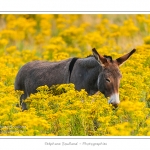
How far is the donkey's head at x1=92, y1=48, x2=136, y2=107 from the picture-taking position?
13.4 metres

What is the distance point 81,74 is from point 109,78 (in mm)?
1219

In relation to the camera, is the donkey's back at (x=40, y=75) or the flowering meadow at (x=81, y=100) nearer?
the flowering meadow at (x=81, y=100)

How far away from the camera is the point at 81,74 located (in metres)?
14.7

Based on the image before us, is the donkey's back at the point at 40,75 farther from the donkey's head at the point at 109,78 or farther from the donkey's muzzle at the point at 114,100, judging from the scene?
the donkey's muzzle at the point at 114,100

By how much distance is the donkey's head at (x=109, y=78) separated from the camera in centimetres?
1342

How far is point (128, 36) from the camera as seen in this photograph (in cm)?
2131

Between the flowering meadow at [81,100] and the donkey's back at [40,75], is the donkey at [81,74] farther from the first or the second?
the flowering meadow at [81,100]

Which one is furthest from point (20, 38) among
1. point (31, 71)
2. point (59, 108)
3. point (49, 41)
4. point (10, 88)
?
point (59, 108)

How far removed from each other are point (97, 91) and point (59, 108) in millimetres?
1827

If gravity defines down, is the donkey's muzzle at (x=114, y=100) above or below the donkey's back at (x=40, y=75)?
below

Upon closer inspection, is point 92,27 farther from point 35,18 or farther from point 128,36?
point 128,36

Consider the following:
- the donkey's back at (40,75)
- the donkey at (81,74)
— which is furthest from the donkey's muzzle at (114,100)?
the donkey's back at (40,75)

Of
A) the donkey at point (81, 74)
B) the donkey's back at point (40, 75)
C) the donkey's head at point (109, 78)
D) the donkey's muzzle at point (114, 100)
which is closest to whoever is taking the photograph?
the donkey's muzzle at point (114, 100)

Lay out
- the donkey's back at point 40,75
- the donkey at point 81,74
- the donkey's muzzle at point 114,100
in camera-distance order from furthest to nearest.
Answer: the donkey's back at point 40,75
the donkey at point 81,74
the donkey's muzzle at point 114,100
